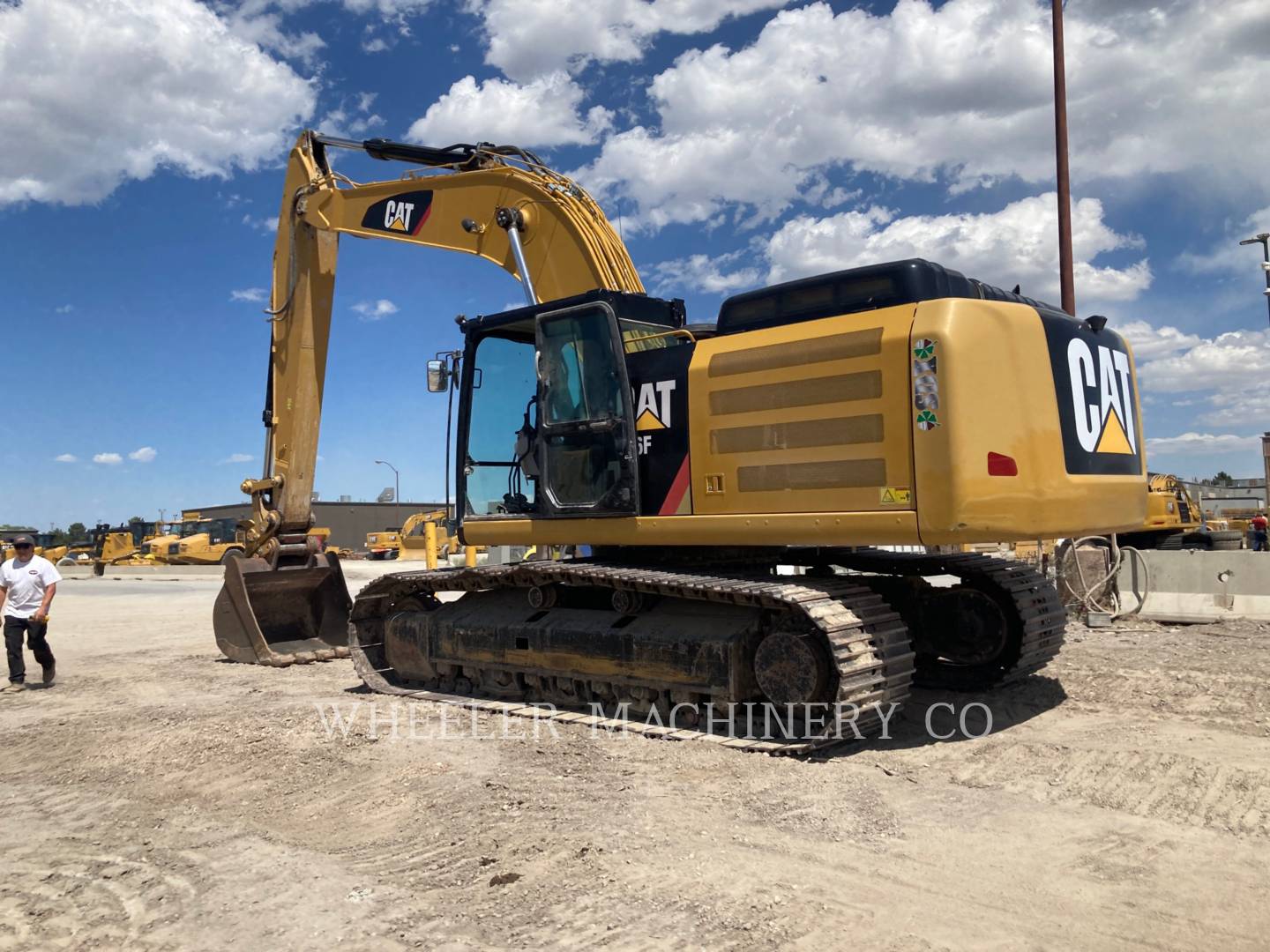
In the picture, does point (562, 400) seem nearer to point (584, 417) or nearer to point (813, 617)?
point (584, 417)

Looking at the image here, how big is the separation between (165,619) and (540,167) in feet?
36.3

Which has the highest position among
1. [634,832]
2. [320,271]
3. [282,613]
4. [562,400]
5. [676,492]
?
[320,271]

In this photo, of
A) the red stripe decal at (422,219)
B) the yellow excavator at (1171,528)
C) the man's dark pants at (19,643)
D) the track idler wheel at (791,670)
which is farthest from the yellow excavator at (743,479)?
the yellow excavator at (1171,528)

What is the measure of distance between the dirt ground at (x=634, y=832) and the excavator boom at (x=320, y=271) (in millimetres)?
2734

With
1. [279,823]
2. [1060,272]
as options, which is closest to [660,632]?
[279,823]

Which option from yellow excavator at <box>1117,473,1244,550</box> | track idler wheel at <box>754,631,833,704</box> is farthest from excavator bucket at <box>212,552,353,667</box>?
yellow excavator at <box>1117,473,1244,550</box>

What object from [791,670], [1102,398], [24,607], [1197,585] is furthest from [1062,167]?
[24,607]

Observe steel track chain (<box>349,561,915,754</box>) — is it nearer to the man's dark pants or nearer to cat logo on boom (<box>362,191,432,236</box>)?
cat logo on boom (<box>362,191,432,236</box>)

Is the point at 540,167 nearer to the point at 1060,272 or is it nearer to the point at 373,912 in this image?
the point at 373,912

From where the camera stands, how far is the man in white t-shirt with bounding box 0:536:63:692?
9.30 m

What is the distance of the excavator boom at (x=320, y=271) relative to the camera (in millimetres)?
9047

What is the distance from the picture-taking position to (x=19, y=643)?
9.38m

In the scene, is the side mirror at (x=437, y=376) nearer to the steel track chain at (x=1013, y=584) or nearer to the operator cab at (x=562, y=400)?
the operator cab at (x=562, y=400)

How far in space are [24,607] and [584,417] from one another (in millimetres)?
6061
